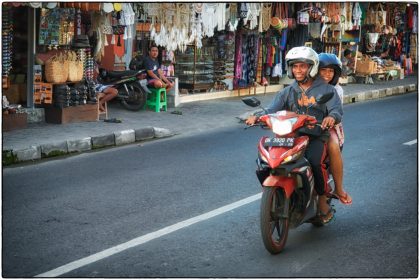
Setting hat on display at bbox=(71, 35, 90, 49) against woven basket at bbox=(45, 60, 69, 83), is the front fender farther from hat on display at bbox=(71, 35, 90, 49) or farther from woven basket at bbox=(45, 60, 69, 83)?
hat on display at bbox=(71, 35, 90, 49)

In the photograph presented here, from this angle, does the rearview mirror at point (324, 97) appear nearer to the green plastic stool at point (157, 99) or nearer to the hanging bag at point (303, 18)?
the green plastic stool at point (157, 99)

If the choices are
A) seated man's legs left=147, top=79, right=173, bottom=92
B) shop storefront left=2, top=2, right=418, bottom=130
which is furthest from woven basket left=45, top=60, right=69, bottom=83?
seated man's legs left=147, top=79, right=173, bottom=92

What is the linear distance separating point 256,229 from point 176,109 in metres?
9.50

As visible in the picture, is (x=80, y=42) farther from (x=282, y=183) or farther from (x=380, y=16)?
(x=380, y=16)

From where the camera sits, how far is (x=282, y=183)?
5883mm

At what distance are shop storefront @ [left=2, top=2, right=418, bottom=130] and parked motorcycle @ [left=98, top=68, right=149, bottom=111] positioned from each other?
48 centimetres

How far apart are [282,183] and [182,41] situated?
35.3 feet

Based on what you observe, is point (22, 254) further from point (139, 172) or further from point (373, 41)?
point (373, 41)

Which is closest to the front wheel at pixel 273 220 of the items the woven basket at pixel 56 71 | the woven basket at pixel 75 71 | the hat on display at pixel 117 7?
the woven basket at pixel 56 71

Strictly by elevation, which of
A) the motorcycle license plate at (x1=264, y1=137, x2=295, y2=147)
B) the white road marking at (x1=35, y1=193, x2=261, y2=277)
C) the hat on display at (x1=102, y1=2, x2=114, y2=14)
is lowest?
the white road marking at (x1=35, y1=193, x2=261, y2=277)

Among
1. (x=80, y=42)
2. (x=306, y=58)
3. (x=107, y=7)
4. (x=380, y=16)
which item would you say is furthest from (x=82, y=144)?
(x=380, y=16)

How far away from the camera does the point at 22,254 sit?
5871 mm

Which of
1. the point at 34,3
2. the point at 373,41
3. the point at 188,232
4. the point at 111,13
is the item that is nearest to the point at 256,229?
the point at 188,232

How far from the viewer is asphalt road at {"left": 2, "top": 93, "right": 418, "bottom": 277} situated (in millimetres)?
5613
